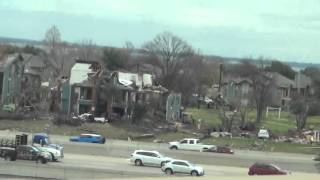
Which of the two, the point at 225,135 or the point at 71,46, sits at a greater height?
the point at 71,46

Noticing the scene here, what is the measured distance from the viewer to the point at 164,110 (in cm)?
8681

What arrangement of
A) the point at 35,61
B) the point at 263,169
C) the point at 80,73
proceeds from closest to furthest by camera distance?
the point at 263,169 < the point at 80,73 < the point at 35,61

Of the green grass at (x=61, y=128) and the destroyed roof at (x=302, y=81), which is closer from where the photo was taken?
the green grass at (x=61, y=128)

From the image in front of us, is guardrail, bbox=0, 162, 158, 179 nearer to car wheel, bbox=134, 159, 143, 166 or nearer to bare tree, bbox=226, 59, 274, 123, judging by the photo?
car wheel, bbox=134, 159, 143, 166

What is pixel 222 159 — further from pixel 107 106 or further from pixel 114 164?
pixel 107 106

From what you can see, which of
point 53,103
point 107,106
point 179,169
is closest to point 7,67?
point 53,103

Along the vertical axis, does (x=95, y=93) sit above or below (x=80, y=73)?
below

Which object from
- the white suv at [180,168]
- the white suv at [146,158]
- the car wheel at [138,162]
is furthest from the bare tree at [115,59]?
the white suv at [180,168]

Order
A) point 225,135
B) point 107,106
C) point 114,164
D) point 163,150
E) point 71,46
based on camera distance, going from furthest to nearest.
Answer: point 71,46 < point 107,106 < point 225,135 < point 163,150 < point 114,164

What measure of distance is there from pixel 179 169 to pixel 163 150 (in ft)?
35.6

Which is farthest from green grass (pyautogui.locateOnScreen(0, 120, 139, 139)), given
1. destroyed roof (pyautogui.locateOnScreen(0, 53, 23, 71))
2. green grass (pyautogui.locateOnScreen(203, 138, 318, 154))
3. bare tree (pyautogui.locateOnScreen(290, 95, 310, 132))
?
bare tree (pyautogui.locateOnScreen(290, 95, 310, 132))

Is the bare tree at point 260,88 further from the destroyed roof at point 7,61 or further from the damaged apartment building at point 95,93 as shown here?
the destroyed roof at point 7,61

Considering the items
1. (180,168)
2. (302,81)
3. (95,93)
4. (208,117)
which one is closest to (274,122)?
(208,117)

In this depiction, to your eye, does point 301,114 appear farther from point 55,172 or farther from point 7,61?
point 55,172
